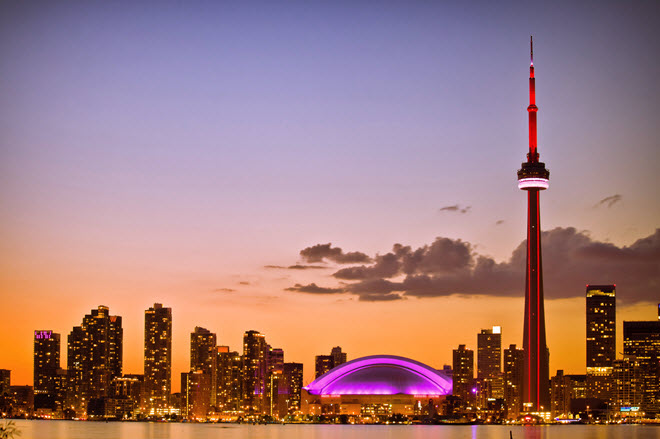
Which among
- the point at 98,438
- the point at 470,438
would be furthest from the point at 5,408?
the point at 470,438

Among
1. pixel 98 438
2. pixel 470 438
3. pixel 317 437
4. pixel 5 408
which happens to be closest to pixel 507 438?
pixel 470 438

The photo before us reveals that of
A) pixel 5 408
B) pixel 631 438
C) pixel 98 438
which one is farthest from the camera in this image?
pixel 631 438

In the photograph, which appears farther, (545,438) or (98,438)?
(545,438)

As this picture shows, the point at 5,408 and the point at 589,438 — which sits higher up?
the point at 5,408

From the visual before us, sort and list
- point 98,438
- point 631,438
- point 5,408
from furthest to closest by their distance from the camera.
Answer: point 631,438, point 98,438, point 5,408

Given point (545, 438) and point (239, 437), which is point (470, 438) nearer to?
point (545, 438)

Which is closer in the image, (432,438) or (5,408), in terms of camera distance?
(5,408)

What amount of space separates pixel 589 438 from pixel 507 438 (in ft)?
52.2

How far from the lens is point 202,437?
17788cm

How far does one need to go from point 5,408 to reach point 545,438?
135 meters

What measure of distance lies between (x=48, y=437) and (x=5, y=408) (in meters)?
114

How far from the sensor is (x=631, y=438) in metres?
172

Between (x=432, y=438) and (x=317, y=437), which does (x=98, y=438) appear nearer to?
(x=317, y=437)

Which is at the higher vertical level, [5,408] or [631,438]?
[5,408]
